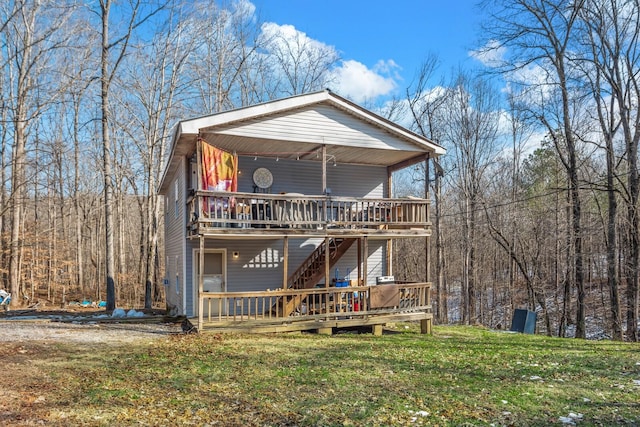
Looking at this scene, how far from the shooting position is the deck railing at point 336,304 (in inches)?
453

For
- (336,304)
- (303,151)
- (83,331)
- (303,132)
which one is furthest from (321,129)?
(83,331)

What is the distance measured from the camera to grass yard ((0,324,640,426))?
548 centimetres

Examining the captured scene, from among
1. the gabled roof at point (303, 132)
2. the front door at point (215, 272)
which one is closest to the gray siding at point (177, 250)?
the front door at point (215, 272)

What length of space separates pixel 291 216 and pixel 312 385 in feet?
18.3

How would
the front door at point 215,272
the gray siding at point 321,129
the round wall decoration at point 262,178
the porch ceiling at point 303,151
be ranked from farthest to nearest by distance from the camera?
the round wall decoration at point 262,178 < the front door at point 215,272 < the porch ceiling at point 303,151 < the gray siding at point 321,129

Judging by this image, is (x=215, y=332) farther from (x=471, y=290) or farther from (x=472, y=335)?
(x=471, y=290)

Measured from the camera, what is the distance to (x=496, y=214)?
81.9 feet

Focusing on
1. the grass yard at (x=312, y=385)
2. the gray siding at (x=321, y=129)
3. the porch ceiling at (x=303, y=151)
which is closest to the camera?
the grass yard at (x=312, y=385)

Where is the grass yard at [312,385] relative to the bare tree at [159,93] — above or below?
below

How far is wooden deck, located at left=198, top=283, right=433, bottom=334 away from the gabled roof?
4154mm

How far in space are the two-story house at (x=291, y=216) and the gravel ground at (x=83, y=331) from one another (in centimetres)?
116

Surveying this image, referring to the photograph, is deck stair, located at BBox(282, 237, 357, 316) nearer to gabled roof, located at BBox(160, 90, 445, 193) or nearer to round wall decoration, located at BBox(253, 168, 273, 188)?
round wall decoration, located at BBox(253, 168, 273, 188)

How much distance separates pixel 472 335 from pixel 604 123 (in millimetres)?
12173

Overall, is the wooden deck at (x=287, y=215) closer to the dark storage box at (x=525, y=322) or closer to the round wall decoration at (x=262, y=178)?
the round wall decoration at (x=262, y=178)
